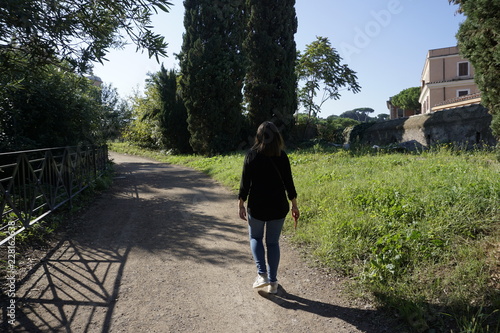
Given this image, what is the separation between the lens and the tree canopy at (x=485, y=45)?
526 centimetres

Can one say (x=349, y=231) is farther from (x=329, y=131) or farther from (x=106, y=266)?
(x=329, y=131)

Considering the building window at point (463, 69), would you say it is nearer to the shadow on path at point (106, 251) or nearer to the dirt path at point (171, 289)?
the shadow on path at point (106, 251)

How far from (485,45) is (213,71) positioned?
15079 millimetres

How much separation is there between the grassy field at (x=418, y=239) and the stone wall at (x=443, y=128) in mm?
6051

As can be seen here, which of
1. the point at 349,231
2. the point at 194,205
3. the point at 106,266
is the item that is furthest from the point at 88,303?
the point at 194,205

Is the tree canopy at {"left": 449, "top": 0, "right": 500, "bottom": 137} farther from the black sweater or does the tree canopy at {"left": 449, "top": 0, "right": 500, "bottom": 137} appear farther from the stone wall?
the stone wall

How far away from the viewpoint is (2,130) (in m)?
8.13

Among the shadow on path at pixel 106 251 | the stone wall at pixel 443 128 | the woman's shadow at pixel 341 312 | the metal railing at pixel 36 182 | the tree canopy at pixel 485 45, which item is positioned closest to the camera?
Result: the woman's shadow at pixel 341 312

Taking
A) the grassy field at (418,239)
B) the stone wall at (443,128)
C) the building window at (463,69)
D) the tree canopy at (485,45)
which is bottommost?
the grassy field at (418,239)

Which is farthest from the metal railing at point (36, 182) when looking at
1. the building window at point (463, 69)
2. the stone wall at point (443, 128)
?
the building window at point (463, 69)

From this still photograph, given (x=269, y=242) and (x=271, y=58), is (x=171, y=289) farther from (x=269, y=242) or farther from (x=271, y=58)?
(x=271, y=58)

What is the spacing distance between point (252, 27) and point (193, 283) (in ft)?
60.4

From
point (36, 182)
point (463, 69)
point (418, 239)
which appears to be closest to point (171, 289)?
point (418, 239)

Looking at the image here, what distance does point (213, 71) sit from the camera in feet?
62.4
